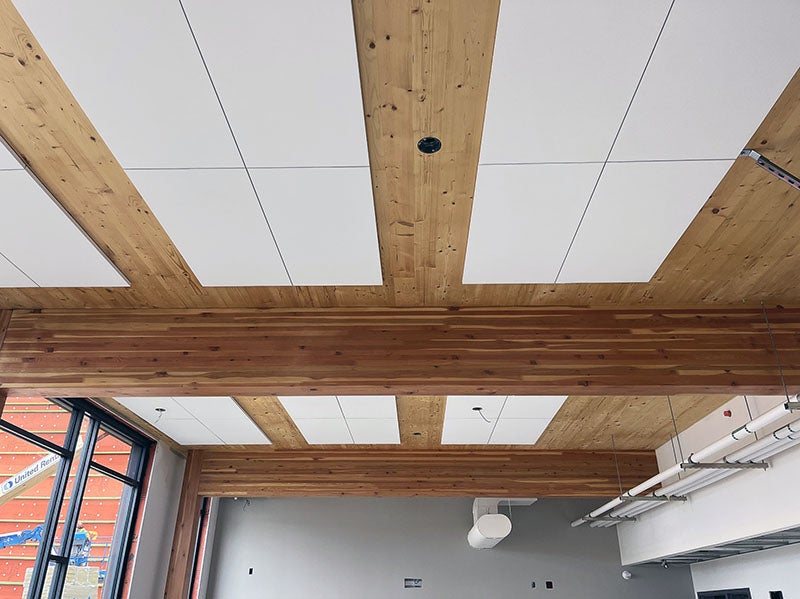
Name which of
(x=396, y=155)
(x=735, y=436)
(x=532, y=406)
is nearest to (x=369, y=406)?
(x=532, y=406)

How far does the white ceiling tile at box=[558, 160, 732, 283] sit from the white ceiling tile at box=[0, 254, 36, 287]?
3.08m

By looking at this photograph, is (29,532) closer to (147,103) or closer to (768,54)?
(147,103)

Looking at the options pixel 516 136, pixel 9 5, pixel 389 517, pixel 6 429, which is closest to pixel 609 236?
pixel 516 136

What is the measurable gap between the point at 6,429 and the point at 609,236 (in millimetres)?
4582

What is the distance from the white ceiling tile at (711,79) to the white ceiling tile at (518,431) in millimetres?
3980

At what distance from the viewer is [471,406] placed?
5711 millimetres

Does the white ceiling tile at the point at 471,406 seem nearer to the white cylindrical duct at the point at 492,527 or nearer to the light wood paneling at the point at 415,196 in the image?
the light wood paneling at the point at 415,196

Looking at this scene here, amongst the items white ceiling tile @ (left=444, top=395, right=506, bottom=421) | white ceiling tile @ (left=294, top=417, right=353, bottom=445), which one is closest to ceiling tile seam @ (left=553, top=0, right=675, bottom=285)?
white ceiling tile @ (left=444, top=395, right=506, bottom=421)

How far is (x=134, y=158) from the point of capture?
2654 mm

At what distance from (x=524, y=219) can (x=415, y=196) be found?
54 cm

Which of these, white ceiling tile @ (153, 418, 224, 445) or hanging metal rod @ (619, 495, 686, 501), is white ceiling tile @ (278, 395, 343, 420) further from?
hanging metal rod @ (619, 495, 686, 501)

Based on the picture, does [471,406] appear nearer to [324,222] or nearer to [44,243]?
[324,222]

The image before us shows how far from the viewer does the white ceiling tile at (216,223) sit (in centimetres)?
279

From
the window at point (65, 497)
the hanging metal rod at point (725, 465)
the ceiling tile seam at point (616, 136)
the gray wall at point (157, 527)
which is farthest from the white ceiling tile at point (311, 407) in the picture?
the hanging metal rod at point (725, 465)
